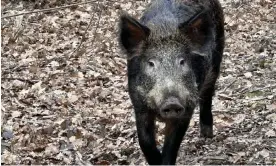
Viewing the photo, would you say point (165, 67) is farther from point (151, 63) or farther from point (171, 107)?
point (171, 107)

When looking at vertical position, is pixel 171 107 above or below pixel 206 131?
above

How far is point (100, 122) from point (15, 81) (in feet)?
7.39

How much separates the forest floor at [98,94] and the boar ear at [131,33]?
1.46 meters

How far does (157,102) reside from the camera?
466cm

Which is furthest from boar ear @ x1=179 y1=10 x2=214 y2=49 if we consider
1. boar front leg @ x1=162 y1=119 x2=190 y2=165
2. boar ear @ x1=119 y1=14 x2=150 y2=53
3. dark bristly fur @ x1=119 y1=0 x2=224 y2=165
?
boar front leg @ x1=162 y1=119 x2=190 y2=165

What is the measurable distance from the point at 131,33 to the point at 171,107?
1209mm

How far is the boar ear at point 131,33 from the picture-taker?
525cm

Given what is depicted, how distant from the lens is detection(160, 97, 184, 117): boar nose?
14.4 ft

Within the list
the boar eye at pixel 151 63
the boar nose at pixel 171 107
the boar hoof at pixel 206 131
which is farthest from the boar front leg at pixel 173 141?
the boar hoof at pixel 206 131

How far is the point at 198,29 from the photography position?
17.9 ft

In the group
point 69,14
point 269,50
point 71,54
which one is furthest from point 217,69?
point 69,14

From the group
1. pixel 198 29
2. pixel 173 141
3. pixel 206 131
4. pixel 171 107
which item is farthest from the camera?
pixel 206 131

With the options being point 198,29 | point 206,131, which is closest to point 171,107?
point 198,29

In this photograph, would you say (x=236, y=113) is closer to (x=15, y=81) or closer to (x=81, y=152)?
(x=81, y=152)
